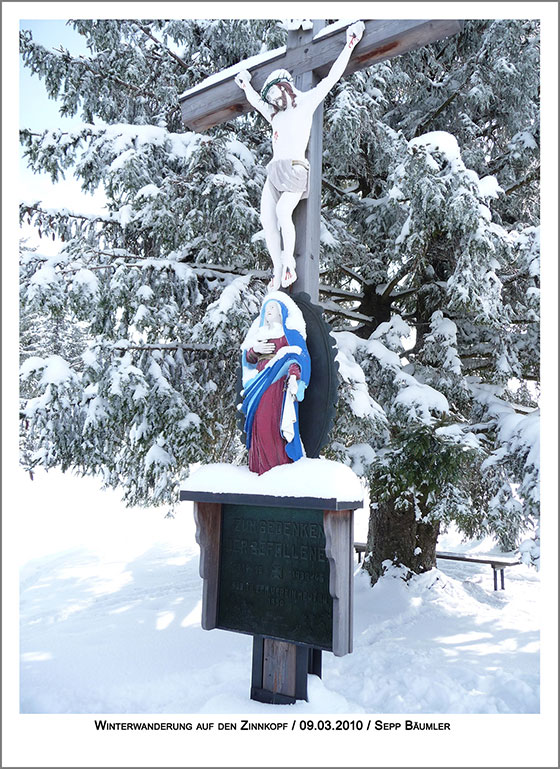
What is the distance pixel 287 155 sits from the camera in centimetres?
374

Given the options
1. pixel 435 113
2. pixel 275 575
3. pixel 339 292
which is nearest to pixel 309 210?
pixel 275 575

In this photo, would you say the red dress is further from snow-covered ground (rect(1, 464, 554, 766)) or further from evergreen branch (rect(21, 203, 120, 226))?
evergreen branch (rect(21, 203, 120, 226))

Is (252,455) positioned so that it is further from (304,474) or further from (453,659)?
(453,659)

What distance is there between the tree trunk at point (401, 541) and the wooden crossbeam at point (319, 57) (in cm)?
395

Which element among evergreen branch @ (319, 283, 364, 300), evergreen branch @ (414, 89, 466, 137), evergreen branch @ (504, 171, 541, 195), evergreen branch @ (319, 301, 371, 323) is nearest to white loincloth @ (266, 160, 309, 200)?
evergreen branch @ (319, 301, 371, 323)

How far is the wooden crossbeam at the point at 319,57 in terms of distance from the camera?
141 inches

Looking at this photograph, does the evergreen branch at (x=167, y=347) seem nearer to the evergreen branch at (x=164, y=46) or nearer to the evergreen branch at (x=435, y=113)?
the evergreen branch at (x=164, y=46)

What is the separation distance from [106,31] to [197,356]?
331cm

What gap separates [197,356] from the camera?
Answer: 577 centimetres

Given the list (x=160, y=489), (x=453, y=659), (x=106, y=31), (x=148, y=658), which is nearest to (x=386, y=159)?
(x=106, y=31)

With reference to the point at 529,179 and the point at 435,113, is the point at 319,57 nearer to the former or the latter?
the point at 435,113

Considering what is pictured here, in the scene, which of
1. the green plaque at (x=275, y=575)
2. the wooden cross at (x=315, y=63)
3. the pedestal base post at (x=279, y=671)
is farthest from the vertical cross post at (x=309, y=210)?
the pedestal base post at (x=279, y=671)

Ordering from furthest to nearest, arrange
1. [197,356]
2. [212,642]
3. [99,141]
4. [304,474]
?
[197,356]
[99,141]
[212,642]
[304,474]

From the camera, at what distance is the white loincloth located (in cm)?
371
